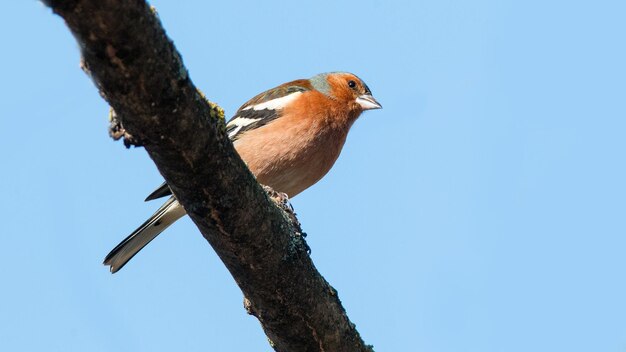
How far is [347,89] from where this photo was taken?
8898mm

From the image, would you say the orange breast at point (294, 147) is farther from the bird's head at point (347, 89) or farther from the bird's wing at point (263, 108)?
the bird's head at point (347, 89)

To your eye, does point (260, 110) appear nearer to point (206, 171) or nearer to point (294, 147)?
point (294, 147)

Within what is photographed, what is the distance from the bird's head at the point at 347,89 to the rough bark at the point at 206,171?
3.72m

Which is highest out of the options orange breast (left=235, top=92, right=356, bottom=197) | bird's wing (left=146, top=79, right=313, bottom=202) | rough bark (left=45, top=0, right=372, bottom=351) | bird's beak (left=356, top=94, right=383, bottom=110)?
bird's beak (left=356, top=94, right=383, bottom=110)

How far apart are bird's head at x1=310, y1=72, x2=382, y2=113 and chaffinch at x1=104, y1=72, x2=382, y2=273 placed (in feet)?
0.62

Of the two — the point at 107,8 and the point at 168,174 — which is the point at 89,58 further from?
the point at 168,174

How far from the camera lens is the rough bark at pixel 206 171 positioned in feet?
10.2

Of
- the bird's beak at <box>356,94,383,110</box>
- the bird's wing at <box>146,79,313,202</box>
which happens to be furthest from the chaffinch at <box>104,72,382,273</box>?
the bird's beak at <box>356,94,383,110</box>

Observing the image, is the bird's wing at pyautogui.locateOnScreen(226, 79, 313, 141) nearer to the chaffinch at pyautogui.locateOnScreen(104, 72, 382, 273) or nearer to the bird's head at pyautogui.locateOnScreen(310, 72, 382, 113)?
the chaffinch at pyautogui.locateOnScreen(104, 72, 382, 273)

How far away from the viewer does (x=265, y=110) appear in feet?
26.6

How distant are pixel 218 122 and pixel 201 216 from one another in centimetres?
56

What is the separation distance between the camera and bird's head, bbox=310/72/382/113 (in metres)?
8.68

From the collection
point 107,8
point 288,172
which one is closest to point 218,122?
point 107,8

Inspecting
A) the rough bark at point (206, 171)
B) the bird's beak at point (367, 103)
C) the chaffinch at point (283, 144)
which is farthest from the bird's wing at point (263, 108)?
the rough bark at point (206, 171)
